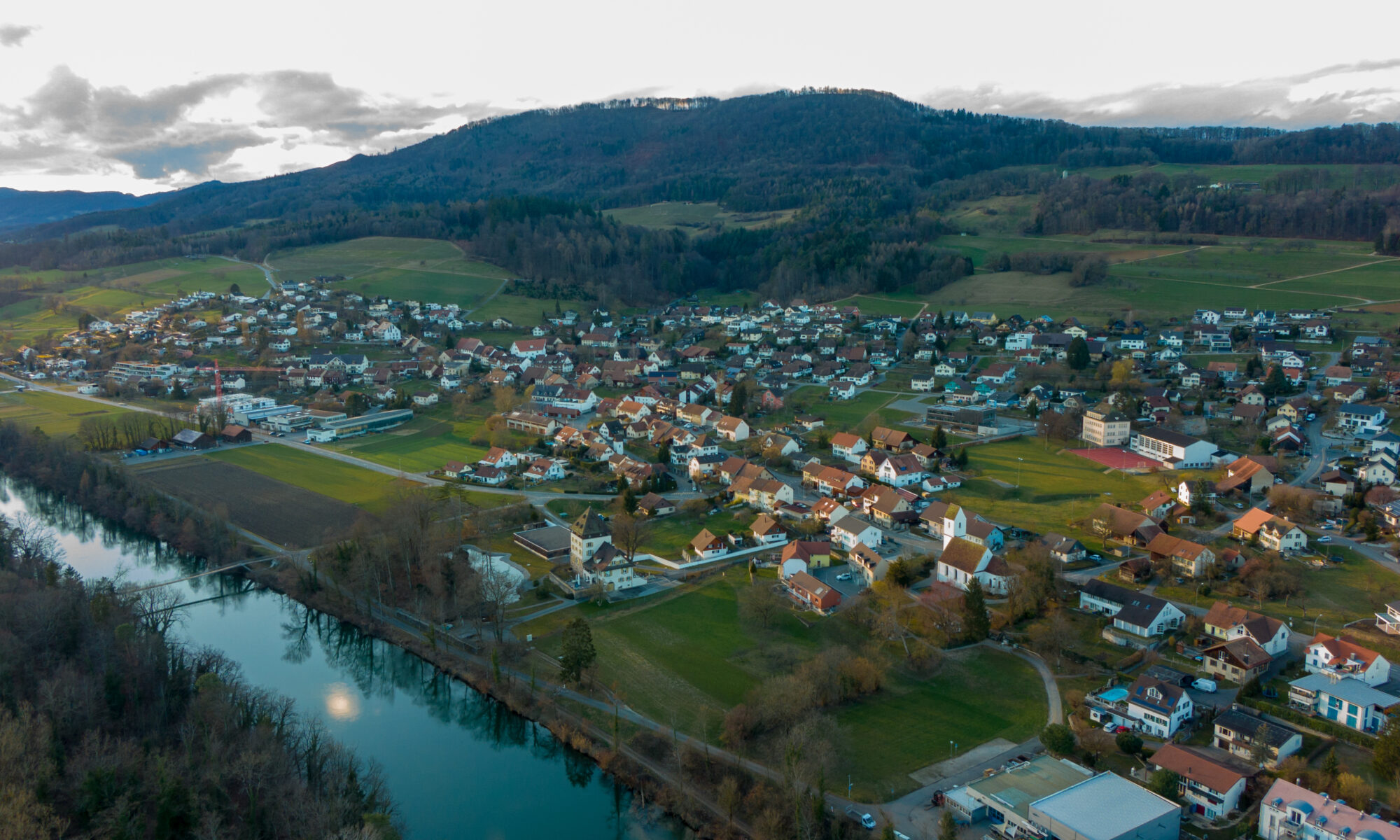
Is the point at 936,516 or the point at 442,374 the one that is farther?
the point at 442,374

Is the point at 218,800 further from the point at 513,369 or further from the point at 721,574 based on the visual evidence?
the point at 513,369

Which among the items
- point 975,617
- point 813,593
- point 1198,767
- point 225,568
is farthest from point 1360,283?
point 225,568

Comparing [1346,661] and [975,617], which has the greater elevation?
[975,617]

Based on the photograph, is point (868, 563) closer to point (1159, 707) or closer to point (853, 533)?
point (853, 533)

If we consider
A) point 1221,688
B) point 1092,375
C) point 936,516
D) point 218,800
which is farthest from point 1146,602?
point 1092,375

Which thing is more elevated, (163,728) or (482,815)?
(163,728)
